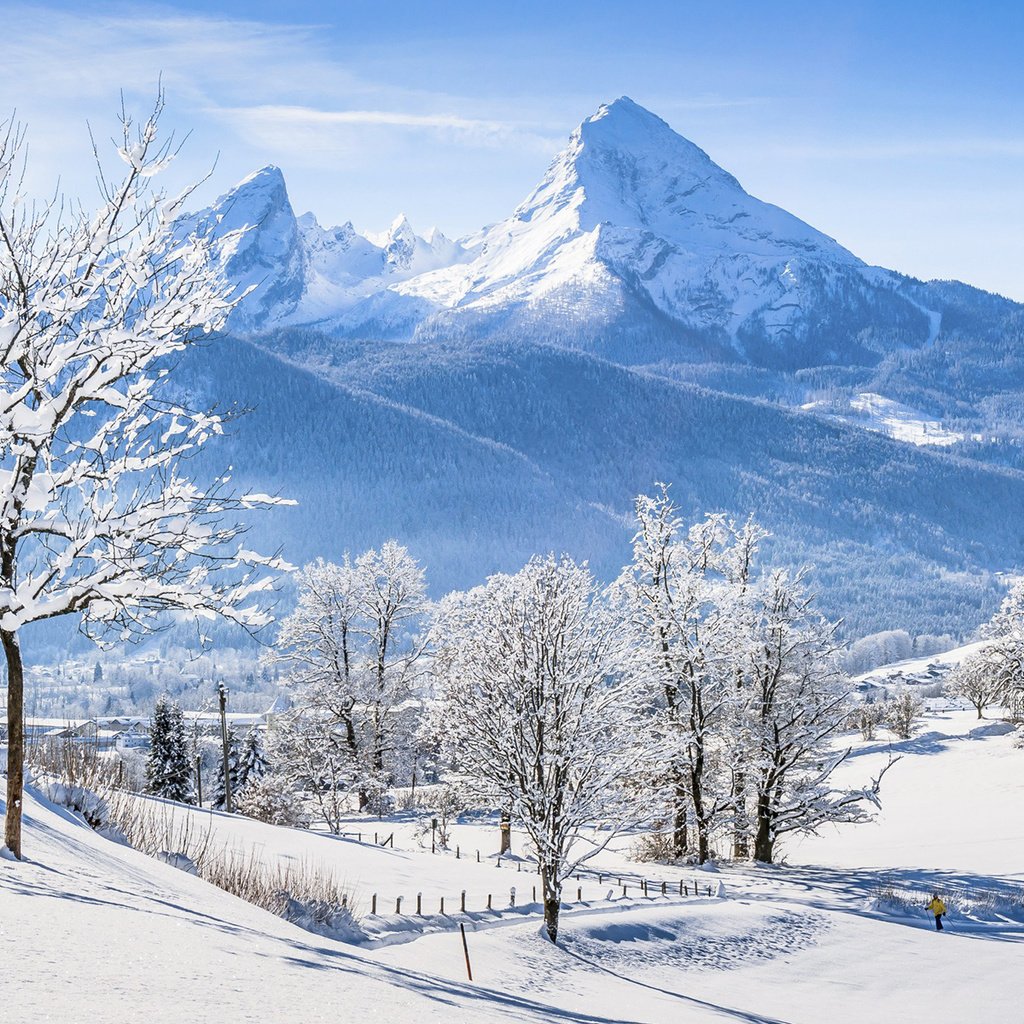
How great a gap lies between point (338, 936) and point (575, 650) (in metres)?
8.72

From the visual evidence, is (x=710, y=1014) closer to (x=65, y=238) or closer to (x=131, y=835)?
(x=131, y=835)

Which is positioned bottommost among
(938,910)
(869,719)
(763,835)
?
(869,719)

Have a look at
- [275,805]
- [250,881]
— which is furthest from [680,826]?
[250,881]

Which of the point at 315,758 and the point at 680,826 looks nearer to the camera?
the point at 680,826

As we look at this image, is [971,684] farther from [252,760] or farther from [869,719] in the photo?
[252,760]

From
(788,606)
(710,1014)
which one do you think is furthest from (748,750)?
(710,1014)

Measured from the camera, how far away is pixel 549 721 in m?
22.6

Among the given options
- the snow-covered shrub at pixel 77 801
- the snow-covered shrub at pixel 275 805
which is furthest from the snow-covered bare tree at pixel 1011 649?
the snow-covered shrub at pixel 77 801

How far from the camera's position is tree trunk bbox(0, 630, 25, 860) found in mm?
10398

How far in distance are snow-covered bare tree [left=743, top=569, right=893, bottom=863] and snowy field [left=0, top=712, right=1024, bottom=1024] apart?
6.56 feet

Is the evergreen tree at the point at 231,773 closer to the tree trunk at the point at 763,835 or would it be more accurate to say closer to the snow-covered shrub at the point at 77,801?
the tree trunk at the point at 763,835

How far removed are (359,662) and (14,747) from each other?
38883mm

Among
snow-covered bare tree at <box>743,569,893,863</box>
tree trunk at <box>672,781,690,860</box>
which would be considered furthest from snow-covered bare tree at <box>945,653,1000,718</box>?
tree trunk at <box>672,781,690,860</box>

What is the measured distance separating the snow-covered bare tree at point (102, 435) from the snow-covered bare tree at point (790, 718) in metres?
25.8
